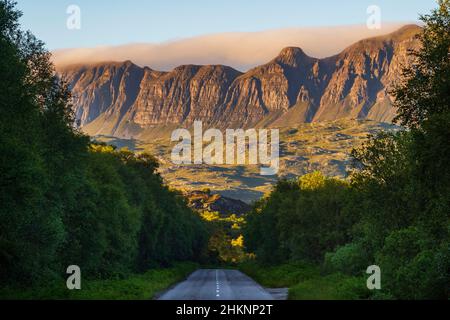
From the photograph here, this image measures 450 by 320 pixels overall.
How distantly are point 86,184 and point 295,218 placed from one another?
143ft

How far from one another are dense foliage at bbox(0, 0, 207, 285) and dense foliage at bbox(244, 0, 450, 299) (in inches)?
745

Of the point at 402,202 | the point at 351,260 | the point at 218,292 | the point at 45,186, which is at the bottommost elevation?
the point at 218,292

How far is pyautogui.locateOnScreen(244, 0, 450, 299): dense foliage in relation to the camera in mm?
33156

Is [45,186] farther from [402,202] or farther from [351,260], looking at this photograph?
[351,260]

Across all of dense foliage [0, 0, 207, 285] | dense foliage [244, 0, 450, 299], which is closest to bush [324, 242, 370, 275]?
dense foliage [244, 0, 450, 299]

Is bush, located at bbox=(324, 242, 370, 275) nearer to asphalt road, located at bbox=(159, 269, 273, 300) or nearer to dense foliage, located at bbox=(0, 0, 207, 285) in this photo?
asphalt road, located at bbox=(159, 269, 273, 300)

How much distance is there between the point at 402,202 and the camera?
183 ft

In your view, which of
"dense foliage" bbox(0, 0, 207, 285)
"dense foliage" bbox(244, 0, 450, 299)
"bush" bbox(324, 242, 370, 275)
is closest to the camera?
"dense foliage" bbox(244, 0, 450, 299)

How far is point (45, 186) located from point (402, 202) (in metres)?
27.3

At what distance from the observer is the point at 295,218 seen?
99375mm

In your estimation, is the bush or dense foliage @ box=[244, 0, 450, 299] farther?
the bush

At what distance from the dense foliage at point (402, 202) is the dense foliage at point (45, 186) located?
1892cm

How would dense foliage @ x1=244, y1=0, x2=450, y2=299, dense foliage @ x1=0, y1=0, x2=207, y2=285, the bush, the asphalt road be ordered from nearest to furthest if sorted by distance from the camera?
dense foliage @ x1=244, y1=0, x2=450, y2=299 → dense foliage @ x1=0, y1=0, x2=207, y2=285 → the asphalt road → the bush

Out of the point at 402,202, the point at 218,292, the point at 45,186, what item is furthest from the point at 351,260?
the point at 45,186
